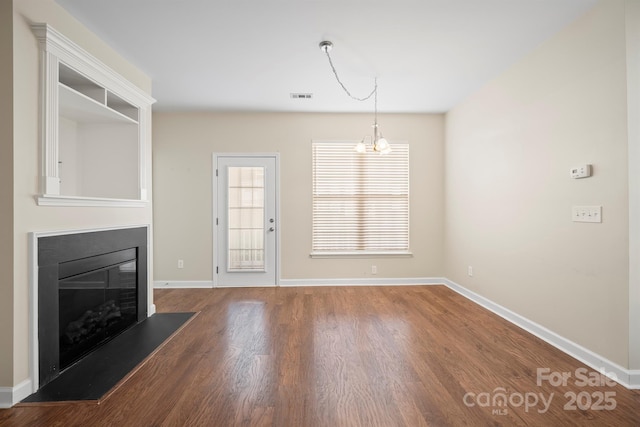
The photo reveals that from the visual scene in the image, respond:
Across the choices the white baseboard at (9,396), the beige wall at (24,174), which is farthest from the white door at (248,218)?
the white baseboard at (9,396)

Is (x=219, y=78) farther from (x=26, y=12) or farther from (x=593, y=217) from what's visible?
(x=593, y=217)

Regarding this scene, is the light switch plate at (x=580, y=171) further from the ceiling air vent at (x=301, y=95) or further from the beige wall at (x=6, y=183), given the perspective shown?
the beige wall at (x=6, y=183)

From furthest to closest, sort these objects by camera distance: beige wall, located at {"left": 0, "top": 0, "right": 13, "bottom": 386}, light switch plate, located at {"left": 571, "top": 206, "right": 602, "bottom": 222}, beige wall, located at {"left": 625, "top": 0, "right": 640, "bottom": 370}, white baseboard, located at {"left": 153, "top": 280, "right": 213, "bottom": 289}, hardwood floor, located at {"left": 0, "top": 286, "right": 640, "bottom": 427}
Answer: white baseboard, located at {"left": 153, "top": 280, "right": 213, "bottom": 289} < light switch plate, located at {"left": 571, "top": 206, "right": 602, "bottom": 222} < beige wall, located at {"left": 625, "top": 0, "right": 640, "bottom": 370} < beige wall, located at {"left": 0, "top": 0, "right": 13, "bottom": 386} < hardwood floor, located at {"left": 0, "top": 286, "right": 640, "bottom": 427}

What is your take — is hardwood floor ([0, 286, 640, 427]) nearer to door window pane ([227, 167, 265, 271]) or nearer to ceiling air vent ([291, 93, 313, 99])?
door window pane ([227, 167, 265, 271])

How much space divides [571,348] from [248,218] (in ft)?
13.2

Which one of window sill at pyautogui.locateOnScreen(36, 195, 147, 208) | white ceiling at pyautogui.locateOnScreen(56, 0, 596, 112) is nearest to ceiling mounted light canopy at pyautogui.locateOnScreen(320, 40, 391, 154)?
white ceiling at pyautogui.locateOnScreen(56, 0, 596, 112)

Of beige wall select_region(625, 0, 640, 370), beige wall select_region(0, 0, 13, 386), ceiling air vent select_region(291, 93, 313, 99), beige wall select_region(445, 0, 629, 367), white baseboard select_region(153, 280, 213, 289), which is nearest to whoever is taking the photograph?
beige wall select_region(0, 0, 13, 386)

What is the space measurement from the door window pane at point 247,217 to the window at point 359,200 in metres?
0.85

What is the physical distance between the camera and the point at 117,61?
2.89 meters

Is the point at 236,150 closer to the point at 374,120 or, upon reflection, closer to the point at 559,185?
the point at 374,120

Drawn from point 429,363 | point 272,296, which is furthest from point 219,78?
point 429,363

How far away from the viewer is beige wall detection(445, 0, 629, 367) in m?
2.10

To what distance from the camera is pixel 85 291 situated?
8.05 feet

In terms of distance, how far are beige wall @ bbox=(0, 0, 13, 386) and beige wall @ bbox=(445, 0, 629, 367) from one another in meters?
4.03
